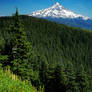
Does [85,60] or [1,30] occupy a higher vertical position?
[1,30]

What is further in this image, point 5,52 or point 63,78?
point 63,78

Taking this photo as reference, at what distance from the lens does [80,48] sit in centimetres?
19475

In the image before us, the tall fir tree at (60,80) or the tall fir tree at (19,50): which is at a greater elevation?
the tall fir tree at (19,50)

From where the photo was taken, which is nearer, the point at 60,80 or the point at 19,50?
the point at 19,50

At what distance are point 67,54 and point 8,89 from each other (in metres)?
182

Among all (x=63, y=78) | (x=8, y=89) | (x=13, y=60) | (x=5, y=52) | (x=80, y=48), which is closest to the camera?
(x=8, y=89)

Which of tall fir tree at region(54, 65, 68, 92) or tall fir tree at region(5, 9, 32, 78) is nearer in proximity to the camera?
tall fir tree at region(5, 9, 32, 78)

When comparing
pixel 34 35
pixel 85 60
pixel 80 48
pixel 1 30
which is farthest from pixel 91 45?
pixel 1 30

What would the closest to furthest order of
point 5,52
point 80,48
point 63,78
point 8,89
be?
1. point 8,89
2. point 5,52
3. point 63,78
4. point 80,48

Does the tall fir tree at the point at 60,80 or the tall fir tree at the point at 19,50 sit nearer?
the tall fir tree at the point at 19,50

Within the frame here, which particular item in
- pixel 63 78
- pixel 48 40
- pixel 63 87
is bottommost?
pixel 63 87

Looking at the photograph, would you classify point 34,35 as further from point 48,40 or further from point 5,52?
point 5,52

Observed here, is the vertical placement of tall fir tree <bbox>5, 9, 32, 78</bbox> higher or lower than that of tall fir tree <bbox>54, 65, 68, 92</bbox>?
higher

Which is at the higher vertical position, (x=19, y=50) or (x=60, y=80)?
(x=19, y=50)
